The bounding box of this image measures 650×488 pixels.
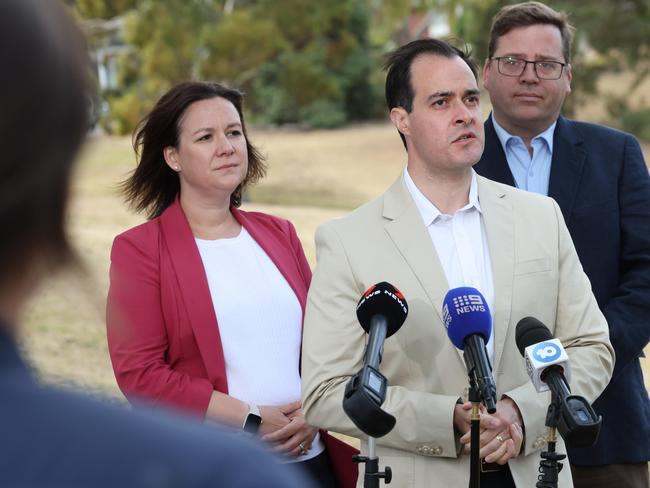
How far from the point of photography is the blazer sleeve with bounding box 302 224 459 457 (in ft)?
10.7

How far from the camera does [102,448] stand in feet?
3.08

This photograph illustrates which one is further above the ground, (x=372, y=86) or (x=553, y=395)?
(x=372, y=86)

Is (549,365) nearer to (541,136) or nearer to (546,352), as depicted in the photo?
(546,352)

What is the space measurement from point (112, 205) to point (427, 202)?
17.3 m

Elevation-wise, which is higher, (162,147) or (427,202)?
(162,147)

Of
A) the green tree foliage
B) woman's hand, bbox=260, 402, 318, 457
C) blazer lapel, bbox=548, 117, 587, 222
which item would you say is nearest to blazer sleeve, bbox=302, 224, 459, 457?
woman's hand, bbox=260, 402, 318, 457

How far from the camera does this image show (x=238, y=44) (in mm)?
20125

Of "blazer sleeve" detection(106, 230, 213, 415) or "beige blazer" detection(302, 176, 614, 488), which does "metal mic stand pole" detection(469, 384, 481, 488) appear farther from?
"blazer sleeve" detection(106, 230, 213, 415)

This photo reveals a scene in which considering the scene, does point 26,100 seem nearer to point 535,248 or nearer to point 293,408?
point 535,248

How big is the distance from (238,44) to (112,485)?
19667mm

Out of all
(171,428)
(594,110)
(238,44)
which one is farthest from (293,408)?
(594,110)

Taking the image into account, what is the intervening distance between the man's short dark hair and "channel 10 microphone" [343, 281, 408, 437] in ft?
3.89

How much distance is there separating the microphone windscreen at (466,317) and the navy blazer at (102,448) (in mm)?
1870

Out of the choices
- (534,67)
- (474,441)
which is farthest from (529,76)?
(474,441)
